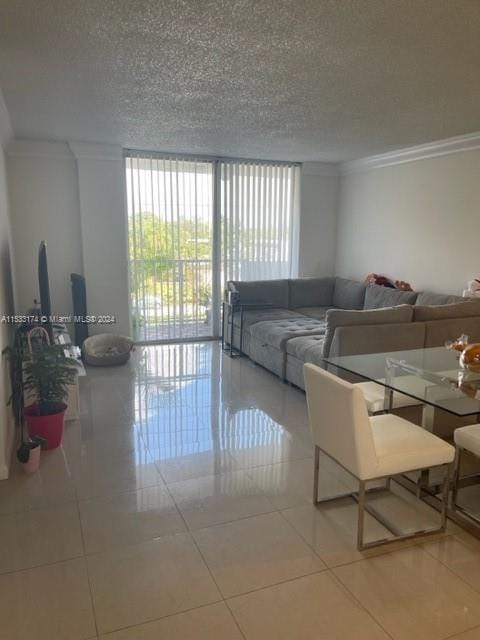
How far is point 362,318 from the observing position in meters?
3.67

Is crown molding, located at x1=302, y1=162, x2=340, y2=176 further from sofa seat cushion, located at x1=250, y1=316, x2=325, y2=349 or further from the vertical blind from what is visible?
sofa seat cushion, located at x1=250, y1=316, x2=325, y2=349

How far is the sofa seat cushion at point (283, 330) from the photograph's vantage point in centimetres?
471

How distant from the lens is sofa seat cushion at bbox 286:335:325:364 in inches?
161

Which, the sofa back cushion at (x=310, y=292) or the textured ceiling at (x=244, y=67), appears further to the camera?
the sofa back cushion at (x=310, y=292)

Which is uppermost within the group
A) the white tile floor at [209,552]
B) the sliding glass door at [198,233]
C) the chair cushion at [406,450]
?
the sliding glass door at [198,233]

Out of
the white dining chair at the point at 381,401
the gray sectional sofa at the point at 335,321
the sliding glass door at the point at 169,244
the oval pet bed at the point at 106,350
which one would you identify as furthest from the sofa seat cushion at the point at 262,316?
the white dining chair at the point at 381,401

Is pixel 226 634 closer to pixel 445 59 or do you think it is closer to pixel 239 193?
pixel 445 59

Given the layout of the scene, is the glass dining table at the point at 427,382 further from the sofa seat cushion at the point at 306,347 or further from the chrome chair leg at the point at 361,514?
the sofa seat cushion at the point at 306,347

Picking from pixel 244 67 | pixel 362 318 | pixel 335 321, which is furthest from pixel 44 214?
pixel 362 318

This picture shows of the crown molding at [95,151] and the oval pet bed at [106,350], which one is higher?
the crown molding at [95,151]

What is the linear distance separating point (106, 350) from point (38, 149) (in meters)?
2.47

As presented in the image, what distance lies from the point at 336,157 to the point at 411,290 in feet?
6.74

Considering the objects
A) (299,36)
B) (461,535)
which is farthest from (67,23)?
(461,535)

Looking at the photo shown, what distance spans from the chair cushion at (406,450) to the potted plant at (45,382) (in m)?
2.13
